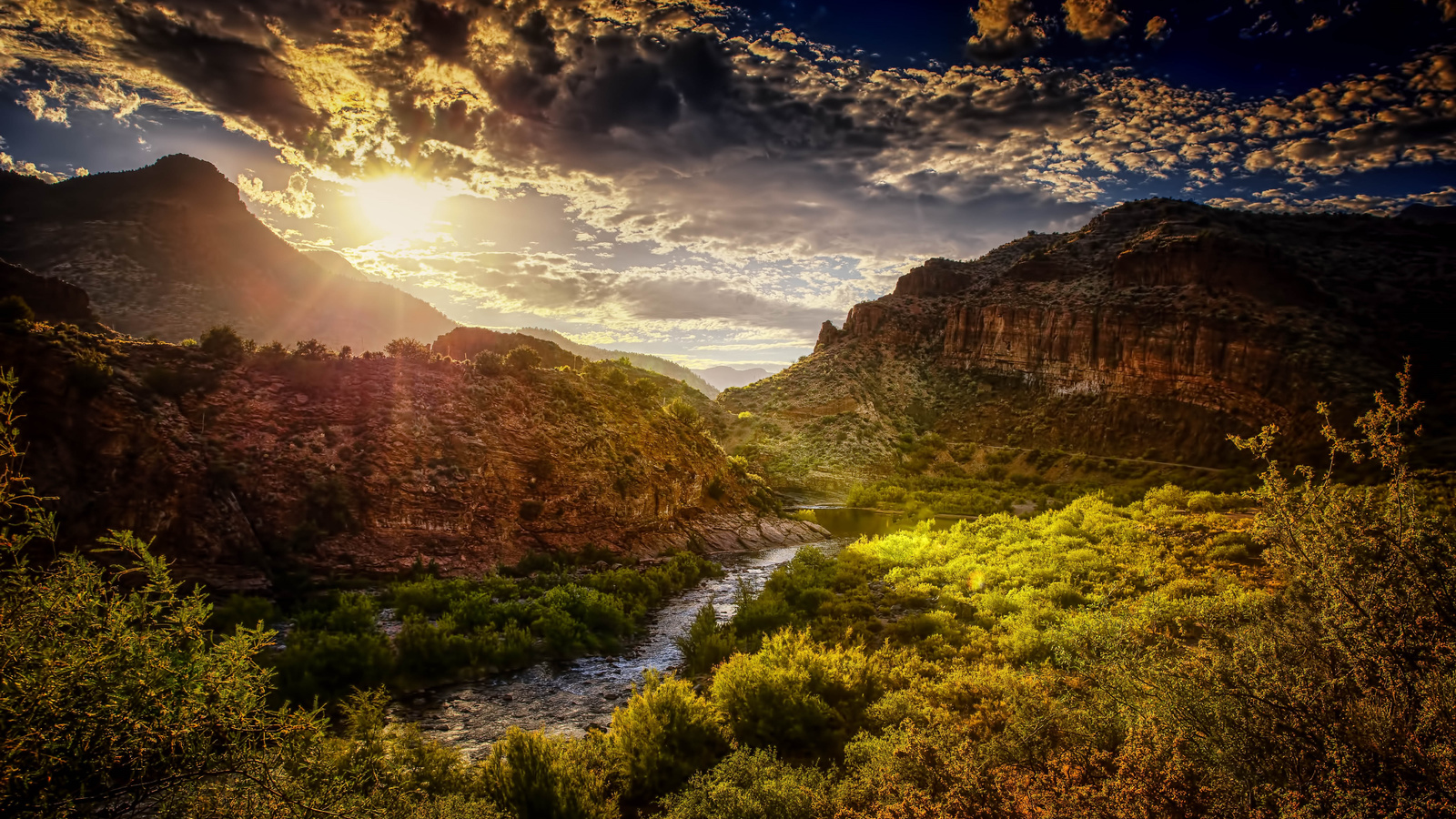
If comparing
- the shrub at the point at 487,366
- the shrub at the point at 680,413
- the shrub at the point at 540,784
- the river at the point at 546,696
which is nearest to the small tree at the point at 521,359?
the shrub at the point at 487,366

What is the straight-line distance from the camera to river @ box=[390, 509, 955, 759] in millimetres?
11508

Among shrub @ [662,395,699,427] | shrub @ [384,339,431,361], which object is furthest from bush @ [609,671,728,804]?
shrub @ [662,395,699,427]

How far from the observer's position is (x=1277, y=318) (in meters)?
57.3

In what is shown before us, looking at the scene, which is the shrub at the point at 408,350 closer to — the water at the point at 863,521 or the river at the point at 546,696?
the river at the point at 546,696

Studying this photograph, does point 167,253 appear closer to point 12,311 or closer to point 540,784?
point 12,311

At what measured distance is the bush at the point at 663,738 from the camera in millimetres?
8461

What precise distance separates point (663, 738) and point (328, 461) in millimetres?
19359

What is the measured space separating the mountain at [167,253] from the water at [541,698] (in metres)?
73.7

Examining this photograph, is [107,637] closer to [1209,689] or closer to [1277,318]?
[1209,689]

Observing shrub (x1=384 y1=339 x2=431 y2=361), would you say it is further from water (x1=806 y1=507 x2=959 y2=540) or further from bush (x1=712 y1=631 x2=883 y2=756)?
water (x1=806 y1=507 x2=959 y2=540)

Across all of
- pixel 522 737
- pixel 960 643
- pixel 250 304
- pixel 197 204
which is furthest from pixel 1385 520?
pixel 197 204

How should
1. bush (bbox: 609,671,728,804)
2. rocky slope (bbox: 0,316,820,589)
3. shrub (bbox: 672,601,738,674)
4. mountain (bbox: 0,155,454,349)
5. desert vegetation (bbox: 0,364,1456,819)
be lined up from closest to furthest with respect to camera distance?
desert vegetation (bbox: 0,364,1456,819) → bush (bbox: 609,671,728,804) → shrub (bbox: 672,601,738,674) → rocky slope (bbox: 0,316,820,589) → mountain (bbox: 0,155,454,349)

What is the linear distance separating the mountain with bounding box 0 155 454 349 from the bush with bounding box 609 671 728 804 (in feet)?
260

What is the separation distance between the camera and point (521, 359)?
3206 centimetres
